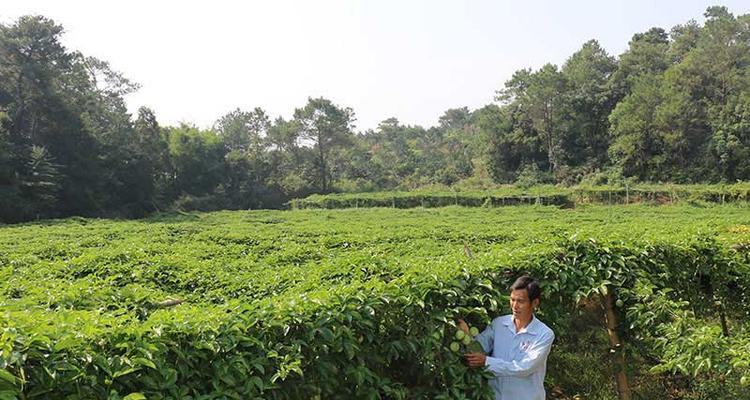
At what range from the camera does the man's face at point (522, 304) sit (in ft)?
11.3

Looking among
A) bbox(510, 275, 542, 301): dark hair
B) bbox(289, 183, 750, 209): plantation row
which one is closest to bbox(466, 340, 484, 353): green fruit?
bbox(510, 275, 542, 301): dark hair

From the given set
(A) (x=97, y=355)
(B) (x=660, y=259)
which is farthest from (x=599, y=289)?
(A) (x=97, y=355)

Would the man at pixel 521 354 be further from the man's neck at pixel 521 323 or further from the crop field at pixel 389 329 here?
the crop field at pixel 389 329

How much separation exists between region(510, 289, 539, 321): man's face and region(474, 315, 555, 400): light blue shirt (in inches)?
3.0

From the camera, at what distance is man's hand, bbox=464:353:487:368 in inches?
134

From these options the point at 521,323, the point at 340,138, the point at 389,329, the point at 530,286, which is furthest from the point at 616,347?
the point at 340,138

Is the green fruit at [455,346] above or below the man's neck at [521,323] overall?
below

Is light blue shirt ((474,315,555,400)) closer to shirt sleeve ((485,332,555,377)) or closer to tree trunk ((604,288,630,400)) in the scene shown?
shirt sleeve ((485,332,555,377))

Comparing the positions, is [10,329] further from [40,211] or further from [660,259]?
[40,211]

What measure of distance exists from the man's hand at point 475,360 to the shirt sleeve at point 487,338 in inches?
8.2

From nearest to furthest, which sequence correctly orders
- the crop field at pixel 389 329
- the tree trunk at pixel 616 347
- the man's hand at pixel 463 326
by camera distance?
the crop field at pixel 389 329 < the man's hand at pixel 463 326 < the tree trunk at pixel 616 347

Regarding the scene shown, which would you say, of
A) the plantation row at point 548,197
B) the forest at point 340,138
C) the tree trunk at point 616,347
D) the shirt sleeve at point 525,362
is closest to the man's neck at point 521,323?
the shirt sleeve at point 525,362

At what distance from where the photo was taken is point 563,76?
5453 centimetres

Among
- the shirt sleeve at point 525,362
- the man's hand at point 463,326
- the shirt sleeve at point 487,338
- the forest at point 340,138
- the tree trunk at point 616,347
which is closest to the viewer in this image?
the shirt sleeve at point 525,362
